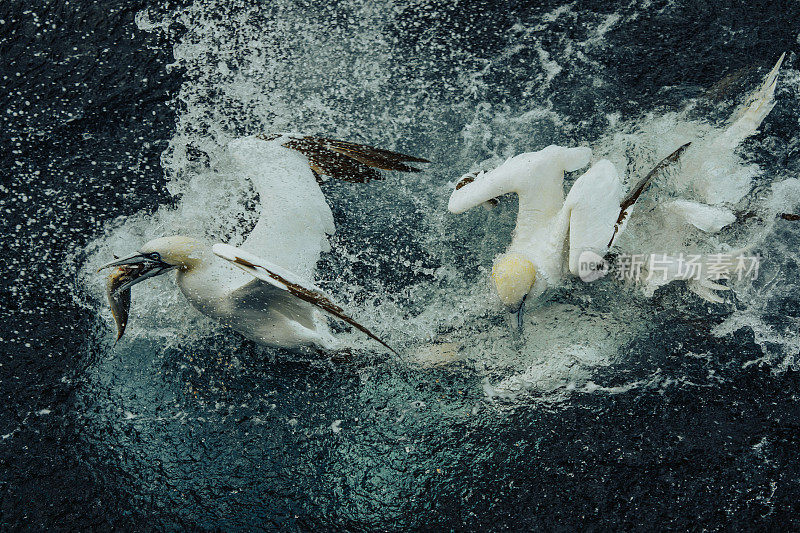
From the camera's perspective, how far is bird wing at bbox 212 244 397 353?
12.5 feet

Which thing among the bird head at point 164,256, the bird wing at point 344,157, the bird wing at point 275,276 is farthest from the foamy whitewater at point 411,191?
the bird wing at point 275,276

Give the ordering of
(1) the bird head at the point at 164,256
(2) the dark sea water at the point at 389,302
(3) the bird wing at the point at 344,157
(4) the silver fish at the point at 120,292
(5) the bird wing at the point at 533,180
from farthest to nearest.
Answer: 1. (3) the bird wing at the point at 344,157
2. (5) the bird wing at the point at 533,180
3. (1) the bird head at the point at 164,256
4. (4) the silver fish at the point at 120,292
5. (2) the dark sea water at the point at 389,302

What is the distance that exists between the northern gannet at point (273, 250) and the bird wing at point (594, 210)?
104 cm

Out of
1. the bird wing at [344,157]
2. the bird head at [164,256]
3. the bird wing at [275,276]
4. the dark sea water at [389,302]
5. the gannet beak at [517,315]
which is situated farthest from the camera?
the bird wing at [344,157]

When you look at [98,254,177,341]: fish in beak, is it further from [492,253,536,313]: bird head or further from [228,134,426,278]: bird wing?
[492,253,536,313]: bird head

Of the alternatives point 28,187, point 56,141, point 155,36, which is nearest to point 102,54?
point 155,36

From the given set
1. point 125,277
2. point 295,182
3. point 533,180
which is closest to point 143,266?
point 125,277

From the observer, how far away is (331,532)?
13.9 feet

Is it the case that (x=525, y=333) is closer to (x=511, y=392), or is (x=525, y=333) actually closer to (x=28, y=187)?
(x=511, y=392)

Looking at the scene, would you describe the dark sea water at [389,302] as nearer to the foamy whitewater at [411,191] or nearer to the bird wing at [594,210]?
the foamy whitewater at [411,191]

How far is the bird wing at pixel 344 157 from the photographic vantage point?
16.4 feet

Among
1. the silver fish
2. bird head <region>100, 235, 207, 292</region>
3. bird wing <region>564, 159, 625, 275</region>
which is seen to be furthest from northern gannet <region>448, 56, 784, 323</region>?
the silver fish

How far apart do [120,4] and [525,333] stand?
471cm

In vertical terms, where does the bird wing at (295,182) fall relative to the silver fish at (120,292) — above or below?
above
